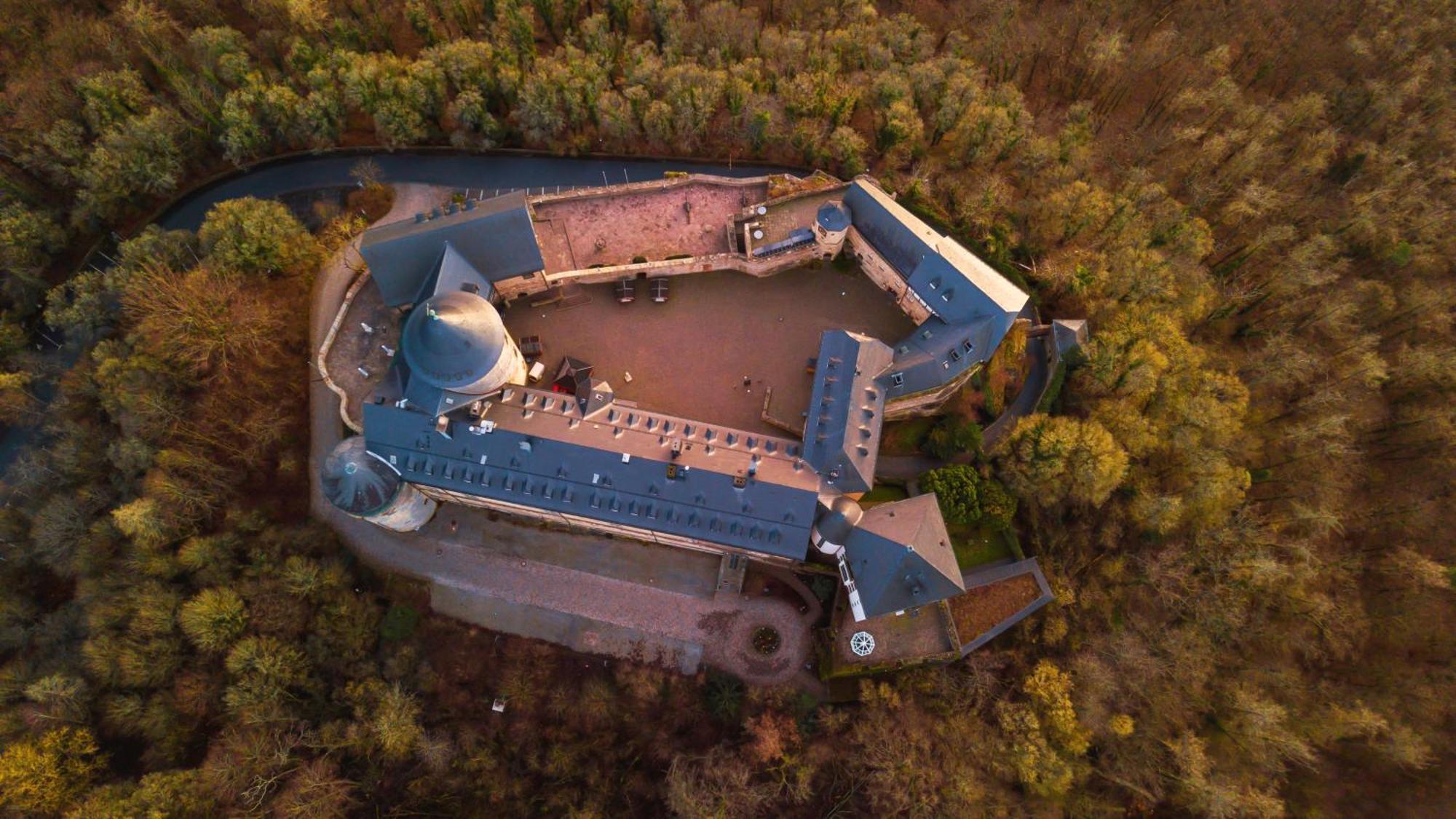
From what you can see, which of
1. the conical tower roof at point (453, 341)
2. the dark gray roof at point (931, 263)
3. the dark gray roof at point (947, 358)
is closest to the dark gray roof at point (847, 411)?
the dark gray roof at point (947, 358)

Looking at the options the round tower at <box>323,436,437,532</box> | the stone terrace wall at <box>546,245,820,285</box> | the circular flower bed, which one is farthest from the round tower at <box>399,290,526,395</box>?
the circular flower bed

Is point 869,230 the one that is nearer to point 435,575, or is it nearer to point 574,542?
point 574,542

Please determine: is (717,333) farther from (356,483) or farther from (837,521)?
(356,483)

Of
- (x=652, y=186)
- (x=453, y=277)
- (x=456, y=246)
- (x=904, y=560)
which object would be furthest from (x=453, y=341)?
(x=904, y=560)

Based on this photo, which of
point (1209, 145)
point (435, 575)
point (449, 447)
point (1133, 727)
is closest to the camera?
point (1133, 727)

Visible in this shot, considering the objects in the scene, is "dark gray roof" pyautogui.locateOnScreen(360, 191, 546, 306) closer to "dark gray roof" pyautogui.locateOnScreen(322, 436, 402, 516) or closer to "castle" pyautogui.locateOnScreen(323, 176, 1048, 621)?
"castle" pyautogui.locateOnScreen(323, 176, 1048, 621)

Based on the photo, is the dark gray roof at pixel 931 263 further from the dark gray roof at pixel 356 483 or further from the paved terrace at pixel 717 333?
the dark gray roof at pixel 356 483

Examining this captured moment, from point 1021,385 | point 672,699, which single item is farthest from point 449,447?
point 1021,385
